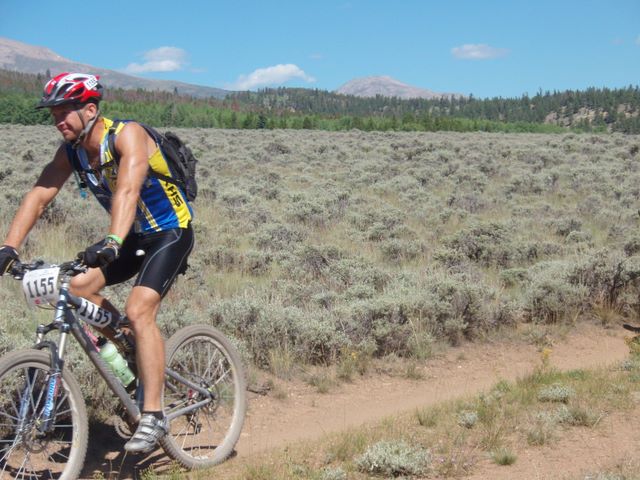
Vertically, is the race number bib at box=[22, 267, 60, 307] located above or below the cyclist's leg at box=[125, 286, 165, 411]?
above

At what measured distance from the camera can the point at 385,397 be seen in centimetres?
570

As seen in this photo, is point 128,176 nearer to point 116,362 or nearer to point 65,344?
point 65,344

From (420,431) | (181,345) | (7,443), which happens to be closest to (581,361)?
(420,431)

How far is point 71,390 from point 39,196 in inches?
44.5

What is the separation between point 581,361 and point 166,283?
4.85 meters

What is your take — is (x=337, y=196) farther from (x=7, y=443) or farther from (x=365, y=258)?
(x=7, y=443)

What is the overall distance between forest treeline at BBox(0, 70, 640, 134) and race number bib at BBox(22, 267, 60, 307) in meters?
65.9

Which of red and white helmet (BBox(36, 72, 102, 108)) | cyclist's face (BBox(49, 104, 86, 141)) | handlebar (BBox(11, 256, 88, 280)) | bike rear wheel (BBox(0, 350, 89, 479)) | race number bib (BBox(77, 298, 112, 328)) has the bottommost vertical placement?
bike rear wheel (BBox(0, 350, 89, 479))

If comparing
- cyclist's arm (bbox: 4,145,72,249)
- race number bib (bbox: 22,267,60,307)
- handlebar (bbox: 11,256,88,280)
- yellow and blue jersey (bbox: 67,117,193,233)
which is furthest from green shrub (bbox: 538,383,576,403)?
cyclist's arm (bbox: 4,145,72,249)

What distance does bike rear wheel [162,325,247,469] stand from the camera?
157 inches

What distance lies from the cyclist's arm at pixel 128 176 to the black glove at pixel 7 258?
0.56 meters

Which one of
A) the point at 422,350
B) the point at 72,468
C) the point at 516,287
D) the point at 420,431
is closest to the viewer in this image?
the point at 72,468

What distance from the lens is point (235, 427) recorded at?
4.17 meters

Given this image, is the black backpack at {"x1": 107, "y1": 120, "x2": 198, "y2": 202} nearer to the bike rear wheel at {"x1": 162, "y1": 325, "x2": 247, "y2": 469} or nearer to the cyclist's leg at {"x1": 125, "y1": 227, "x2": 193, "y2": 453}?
the cyclist's leg at {"x1": 125, "y1": 227, "x2": 193, "y2": 453}
